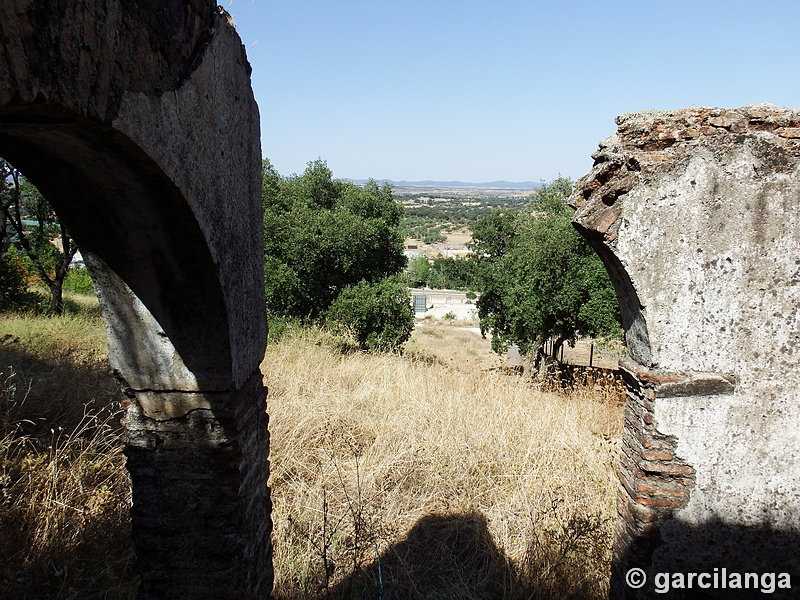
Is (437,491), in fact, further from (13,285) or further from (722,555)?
(13,285)

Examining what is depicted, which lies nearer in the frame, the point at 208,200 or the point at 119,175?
the point at 119,175

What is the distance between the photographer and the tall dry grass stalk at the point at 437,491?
12.5 ft

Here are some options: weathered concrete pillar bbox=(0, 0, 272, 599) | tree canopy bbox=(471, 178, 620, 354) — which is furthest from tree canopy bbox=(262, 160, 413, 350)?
weathered concrete pillar bbox=(0, 0, 272, 599)

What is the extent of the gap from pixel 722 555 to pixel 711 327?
4.50ft

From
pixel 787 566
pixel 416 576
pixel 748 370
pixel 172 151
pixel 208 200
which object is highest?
pixel 172 151

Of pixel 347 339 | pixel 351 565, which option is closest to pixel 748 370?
pixel 351 565

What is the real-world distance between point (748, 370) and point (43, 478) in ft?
16.3

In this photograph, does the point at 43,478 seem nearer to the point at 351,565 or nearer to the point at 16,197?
the point at 351,565

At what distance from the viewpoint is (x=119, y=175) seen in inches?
79.5

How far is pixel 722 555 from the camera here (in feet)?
10.2

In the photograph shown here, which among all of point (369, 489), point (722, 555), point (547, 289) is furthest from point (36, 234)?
point (722, 555)

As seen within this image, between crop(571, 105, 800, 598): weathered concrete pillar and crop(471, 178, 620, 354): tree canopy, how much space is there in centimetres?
647

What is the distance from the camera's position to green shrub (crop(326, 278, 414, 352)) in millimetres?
10734

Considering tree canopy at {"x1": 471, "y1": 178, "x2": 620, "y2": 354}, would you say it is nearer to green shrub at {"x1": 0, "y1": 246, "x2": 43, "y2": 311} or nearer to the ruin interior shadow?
the ruin interior shadow
